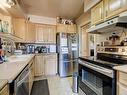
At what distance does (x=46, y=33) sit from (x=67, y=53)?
3.92 ft

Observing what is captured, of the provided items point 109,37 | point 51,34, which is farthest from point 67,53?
point 109,37

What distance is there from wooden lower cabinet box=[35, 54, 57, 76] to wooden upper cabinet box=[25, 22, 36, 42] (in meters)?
0.71

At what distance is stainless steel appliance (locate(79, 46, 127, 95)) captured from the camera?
124 cm

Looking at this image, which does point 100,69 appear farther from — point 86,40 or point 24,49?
point 24,49

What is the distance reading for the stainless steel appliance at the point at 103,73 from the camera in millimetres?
1236

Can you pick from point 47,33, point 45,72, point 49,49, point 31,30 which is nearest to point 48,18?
point 47,33

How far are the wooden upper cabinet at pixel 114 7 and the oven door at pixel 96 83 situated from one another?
100 cm

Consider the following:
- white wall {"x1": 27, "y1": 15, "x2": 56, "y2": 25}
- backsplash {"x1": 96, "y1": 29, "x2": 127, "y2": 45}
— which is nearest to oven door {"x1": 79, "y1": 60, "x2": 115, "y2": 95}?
backsplash {"x1": 96, "y1": 29, "x2": 127, "y2": 45}

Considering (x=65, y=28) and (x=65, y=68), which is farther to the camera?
(x=65, y=28)

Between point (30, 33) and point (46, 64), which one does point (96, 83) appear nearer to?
point (46, 64)

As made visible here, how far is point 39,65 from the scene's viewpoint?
3801 millimetres

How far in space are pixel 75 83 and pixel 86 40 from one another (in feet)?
5.88

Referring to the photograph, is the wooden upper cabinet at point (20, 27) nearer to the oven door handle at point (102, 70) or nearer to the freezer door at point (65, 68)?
the freezer door at point (65, 68)

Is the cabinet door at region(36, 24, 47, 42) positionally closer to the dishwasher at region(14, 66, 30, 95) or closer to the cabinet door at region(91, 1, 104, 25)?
the cabinet door at region(91, 1, 104, 25)
